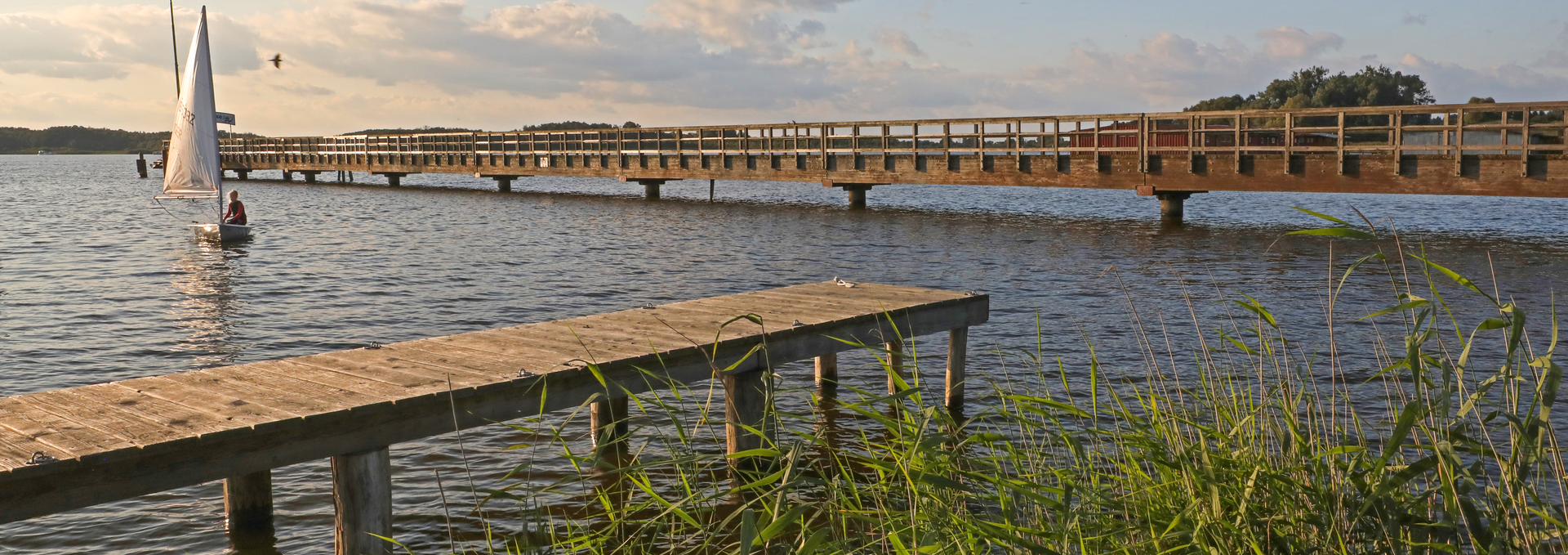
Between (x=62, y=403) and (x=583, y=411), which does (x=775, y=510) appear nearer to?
(x=62, y=403)

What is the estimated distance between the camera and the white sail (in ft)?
73.7

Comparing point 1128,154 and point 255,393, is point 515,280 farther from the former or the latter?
point 1128,154

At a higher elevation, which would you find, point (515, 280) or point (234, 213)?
point (234, 213)

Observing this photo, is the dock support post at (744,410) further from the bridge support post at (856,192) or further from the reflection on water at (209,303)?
the bridge support post at (856,192)

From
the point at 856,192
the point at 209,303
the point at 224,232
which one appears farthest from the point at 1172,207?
the point at 224,232

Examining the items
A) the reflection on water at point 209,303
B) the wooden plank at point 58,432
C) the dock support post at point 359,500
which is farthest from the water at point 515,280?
the wooden plank at point 58,432

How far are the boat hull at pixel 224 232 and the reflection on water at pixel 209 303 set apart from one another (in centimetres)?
20

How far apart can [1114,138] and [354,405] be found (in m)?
24.7

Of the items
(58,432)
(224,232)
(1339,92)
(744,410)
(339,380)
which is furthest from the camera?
(1339,92)

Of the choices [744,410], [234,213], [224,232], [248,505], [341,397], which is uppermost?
[234,213]

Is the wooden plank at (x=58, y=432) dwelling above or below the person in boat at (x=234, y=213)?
below

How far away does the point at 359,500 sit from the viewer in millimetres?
5156

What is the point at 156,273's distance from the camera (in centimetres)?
1864

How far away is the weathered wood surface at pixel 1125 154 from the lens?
68.5 ft
